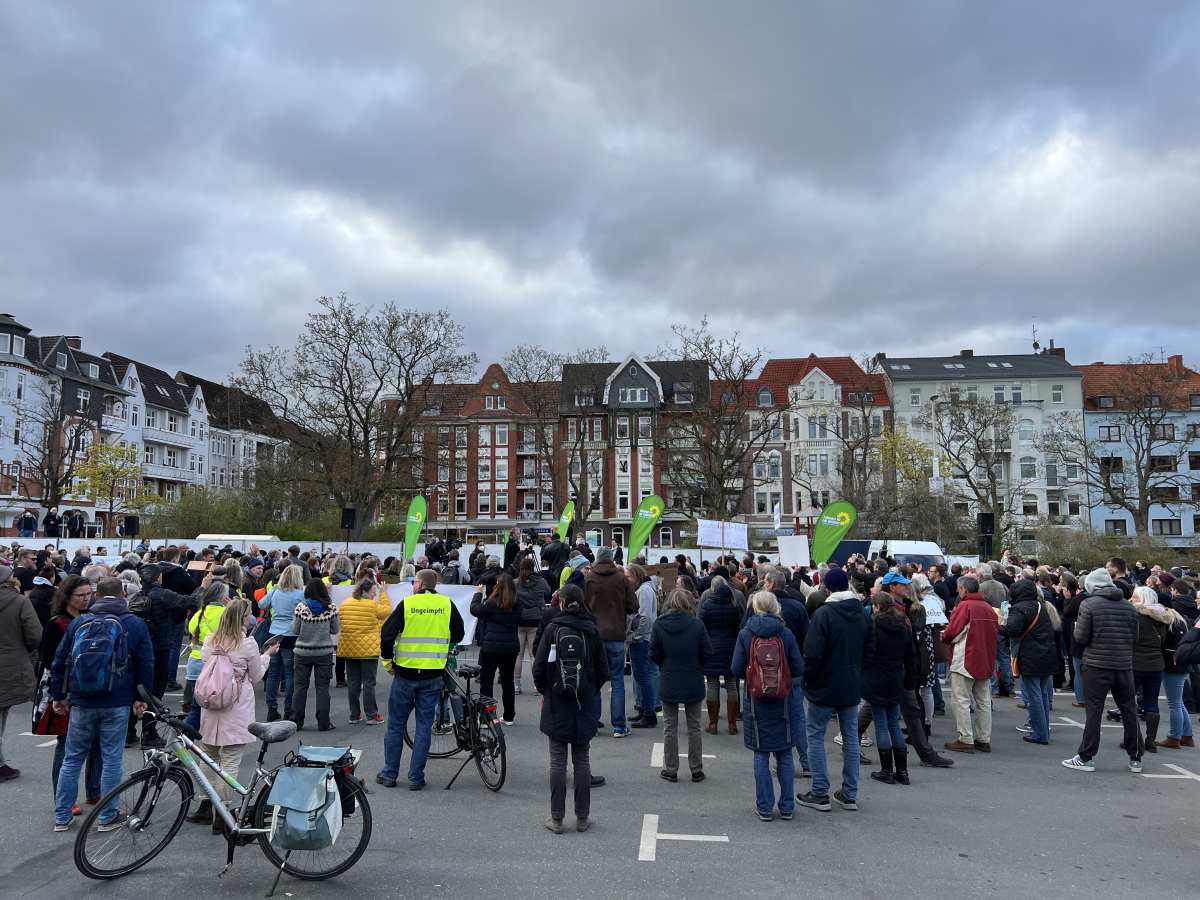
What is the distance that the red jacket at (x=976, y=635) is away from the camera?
32.1 feet

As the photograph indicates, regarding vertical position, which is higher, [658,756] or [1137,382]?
[1137,382]

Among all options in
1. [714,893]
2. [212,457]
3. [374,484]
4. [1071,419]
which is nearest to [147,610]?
[714,893]

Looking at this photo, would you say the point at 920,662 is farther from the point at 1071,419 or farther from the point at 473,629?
the point at 1071,419

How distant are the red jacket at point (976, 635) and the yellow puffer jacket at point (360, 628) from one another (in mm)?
6572

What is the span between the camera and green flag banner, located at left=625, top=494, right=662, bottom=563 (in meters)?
21.1

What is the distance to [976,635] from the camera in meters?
9.84

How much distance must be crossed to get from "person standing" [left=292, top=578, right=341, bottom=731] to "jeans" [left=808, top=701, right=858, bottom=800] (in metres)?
5.45

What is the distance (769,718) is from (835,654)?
3.26ft

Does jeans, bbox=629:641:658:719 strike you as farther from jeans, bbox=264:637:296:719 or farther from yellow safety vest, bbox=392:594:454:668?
jeans, bbox=264:637:296:719

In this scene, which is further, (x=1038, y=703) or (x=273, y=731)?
(x=1038, y=703)

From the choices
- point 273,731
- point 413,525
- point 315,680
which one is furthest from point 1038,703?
point 413,525

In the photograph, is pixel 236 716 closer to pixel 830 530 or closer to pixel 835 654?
pixel 835 654

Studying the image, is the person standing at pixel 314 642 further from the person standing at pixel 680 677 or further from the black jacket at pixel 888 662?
the black jacket at pixel 888 662

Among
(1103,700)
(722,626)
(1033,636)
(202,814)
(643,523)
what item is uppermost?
(643,523)
